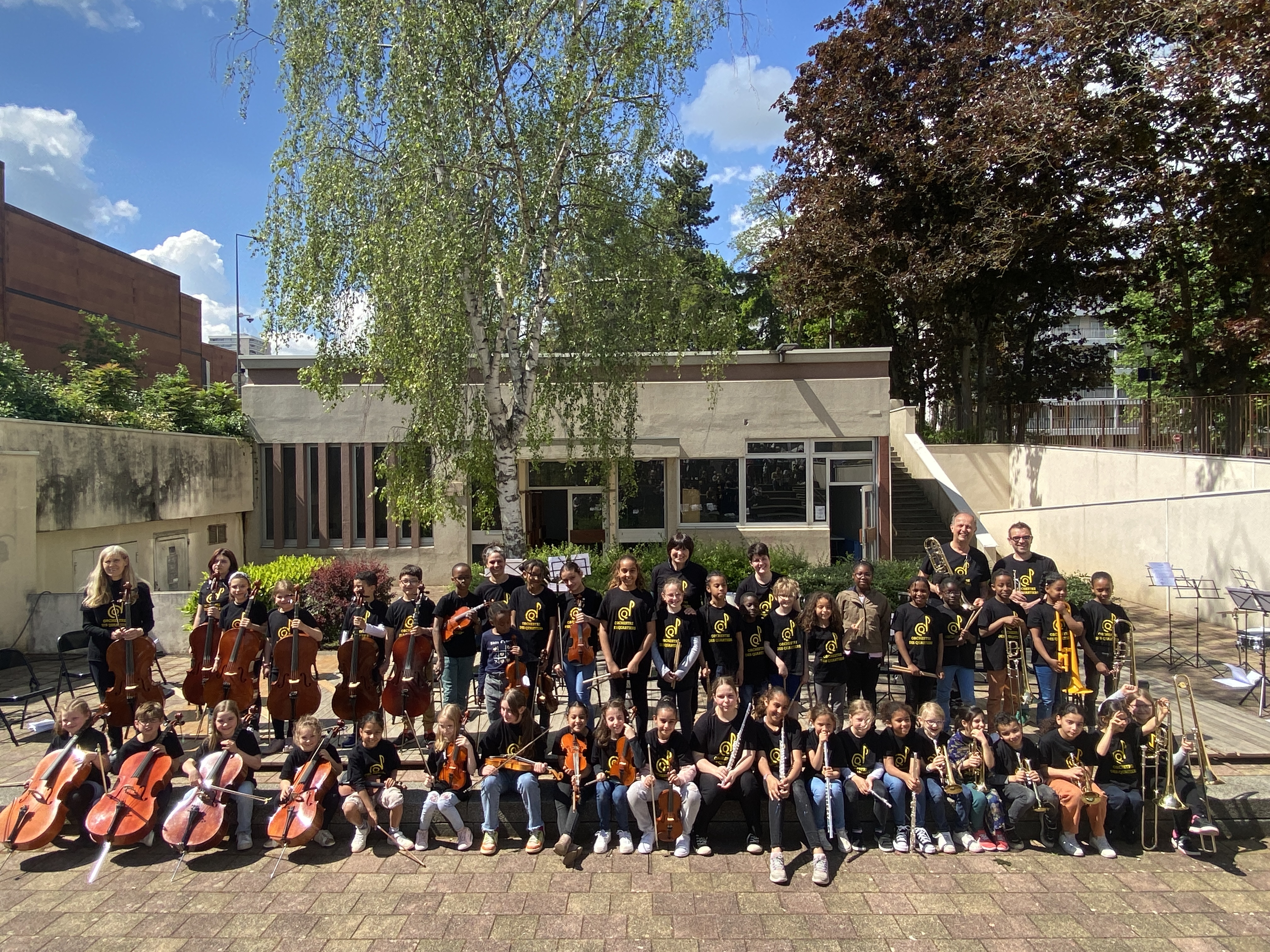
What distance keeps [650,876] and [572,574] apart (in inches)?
95.9

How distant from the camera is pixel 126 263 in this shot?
39.7 m

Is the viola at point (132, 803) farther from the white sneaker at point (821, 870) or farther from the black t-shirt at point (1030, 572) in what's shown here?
the black t-shirt at point (1030, 572)

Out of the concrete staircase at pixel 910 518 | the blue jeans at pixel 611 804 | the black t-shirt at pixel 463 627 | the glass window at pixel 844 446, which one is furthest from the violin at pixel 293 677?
the concrete staircase at pixel 910 518

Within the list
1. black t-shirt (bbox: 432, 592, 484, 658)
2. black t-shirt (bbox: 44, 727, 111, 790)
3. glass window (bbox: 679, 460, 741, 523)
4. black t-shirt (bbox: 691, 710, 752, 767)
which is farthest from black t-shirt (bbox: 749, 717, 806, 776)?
glass window (bbox: 679, 460, 741, 523)

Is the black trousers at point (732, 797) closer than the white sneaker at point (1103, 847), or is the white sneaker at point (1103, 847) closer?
the white sneaker at point (1103, 847)

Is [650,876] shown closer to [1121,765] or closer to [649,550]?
[1121,765]

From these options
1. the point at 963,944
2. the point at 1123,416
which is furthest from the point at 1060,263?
the point at 963,944

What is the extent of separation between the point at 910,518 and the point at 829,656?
11717mm

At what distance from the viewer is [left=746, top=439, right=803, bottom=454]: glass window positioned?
15359 mm

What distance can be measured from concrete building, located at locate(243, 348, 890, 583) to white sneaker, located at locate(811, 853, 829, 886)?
393 inches

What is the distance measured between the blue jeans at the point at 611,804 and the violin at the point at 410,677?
1.80 m

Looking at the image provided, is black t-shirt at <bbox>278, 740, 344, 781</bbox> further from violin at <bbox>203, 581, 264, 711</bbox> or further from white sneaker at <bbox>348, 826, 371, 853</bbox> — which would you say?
violin at <bbox>203, 581, 264, 711</bbox>

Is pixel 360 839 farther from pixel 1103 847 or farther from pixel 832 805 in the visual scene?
pixel 1103 847

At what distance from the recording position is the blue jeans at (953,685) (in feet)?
22.1
